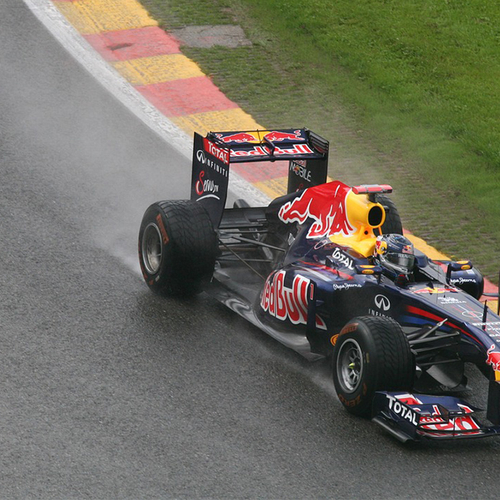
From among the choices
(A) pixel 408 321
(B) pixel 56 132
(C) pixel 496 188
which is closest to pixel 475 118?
(C) pixel 496 188

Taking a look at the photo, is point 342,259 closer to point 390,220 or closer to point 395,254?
point 395,254

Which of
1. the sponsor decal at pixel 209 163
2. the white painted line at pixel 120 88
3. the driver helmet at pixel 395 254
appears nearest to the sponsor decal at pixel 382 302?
the driver helmet at pixel 395 254

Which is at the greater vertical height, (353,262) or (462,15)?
(462,15)

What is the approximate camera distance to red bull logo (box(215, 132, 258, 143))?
10441 millimetres

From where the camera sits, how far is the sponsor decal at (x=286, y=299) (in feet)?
29.3

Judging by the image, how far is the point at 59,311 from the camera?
374 inches

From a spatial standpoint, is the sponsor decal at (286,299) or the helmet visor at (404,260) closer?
the helmet visor at (404,260)

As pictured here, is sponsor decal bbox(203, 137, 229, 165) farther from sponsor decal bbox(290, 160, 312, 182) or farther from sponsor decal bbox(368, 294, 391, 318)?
sponsor decal bbox(368, 294, 391, 318)

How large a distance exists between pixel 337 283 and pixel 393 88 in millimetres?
6601

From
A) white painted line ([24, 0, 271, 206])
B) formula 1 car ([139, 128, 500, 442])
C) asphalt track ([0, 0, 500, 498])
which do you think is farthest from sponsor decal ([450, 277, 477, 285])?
white painted line ([24, 0, 271, 206])

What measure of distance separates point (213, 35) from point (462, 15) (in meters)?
3.73

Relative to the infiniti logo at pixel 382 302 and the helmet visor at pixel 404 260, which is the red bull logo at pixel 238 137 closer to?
the helmet visor at pixel 404 260

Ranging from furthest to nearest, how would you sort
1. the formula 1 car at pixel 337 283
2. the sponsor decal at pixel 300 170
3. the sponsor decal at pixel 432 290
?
the sponsor decal at pixel 300 170, the sponsor decal at pixel 432 290, the formula 1 car at pixel 337 283

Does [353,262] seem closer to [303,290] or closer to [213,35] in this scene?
[303,290]
